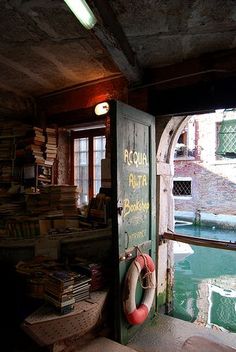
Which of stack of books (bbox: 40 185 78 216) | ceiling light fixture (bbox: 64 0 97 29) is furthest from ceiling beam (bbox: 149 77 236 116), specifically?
stack of books (bbox: 40 185 78 216)

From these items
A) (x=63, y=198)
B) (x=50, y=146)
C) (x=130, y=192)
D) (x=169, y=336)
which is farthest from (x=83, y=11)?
(x=169, y=336)

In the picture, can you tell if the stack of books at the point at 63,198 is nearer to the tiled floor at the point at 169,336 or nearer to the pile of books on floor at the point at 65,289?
the pile of books on floor at the point at 65,289

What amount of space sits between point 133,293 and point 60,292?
2.45 feet

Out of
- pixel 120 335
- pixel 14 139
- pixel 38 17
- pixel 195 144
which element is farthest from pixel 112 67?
pixel 195 144

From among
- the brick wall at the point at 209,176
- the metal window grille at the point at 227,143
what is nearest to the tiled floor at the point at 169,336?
the metal window grille at the point at 227,143

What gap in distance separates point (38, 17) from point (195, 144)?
11.3m

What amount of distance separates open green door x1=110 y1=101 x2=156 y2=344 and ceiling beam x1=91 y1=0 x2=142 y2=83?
1.63 feet

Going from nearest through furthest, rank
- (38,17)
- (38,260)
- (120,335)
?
(38,17) < (120,335) < (38,260)

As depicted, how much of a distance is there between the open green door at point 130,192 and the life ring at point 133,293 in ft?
0.16

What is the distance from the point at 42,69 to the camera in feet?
11.0

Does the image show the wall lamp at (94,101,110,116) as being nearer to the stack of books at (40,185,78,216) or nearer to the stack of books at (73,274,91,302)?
the stack of books at (40,185,78,216)

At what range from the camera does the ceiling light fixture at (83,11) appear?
6.21ft

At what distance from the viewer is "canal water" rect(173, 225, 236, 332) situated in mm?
3738

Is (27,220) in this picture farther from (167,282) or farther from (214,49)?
(214,49)
